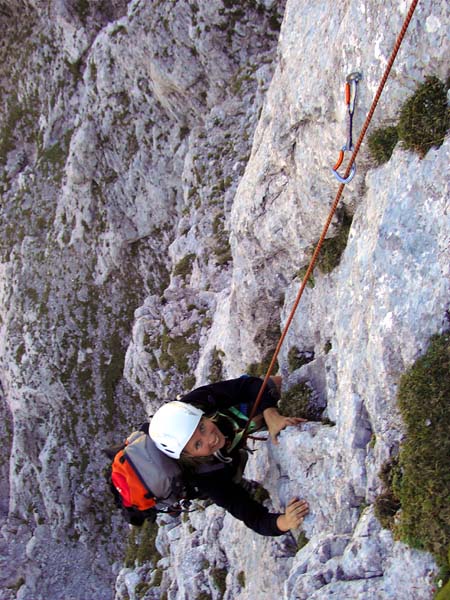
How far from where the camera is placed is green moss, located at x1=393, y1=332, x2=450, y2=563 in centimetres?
580

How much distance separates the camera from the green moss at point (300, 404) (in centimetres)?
959

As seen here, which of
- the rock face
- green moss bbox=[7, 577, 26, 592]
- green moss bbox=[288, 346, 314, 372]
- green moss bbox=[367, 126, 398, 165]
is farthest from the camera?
green moss bbox=[7, 577, 26, 592]

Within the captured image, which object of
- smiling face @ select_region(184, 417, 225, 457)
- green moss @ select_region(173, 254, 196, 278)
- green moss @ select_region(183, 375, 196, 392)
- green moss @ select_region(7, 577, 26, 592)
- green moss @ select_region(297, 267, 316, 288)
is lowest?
green moss @ select_region(7, 577, 26, 592)

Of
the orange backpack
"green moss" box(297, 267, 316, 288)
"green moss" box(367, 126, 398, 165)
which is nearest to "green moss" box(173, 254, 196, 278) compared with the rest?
"green moss" box(297, 267, 316, 288)

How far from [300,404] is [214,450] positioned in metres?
2.27

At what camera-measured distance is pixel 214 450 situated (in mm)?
8516

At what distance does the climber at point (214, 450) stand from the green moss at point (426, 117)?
18.1 feet

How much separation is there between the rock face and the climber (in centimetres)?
66

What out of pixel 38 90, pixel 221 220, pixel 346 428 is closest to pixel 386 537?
pixel 346 428

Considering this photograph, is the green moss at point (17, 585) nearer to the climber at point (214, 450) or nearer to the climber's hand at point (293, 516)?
the climber at point (214, 450)

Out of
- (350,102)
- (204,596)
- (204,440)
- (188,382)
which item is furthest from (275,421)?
(188,382)

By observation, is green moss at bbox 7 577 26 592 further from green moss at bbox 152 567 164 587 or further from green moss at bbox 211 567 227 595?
green moss at bbox 211 567 227 595

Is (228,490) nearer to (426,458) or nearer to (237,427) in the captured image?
(237,427)

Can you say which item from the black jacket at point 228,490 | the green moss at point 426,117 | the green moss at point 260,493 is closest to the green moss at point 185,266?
the green moss at point 260,493
